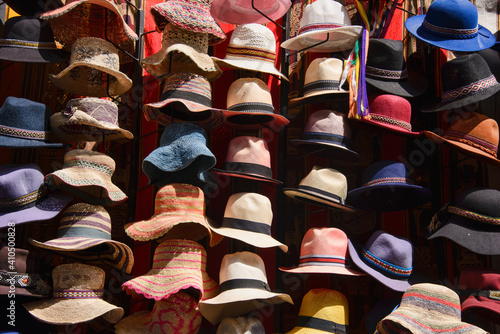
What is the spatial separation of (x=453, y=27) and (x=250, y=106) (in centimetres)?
139

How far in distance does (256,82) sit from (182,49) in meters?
0.50

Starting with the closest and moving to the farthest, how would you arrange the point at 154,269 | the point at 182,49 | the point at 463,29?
1. the point at 154,269
2. the point at 182,49
3. the point at 463,29

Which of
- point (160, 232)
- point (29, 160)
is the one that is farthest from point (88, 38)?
point (160, 232)

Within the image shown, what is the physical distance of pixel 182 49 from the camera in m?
3.20

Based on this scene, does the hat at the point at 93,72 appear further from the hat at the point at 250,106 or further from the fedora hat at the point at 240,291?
the fedora hat at the point at 240,291

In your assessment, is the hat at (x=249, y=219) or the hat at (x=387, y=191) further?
the hat at (x=387, y=191)

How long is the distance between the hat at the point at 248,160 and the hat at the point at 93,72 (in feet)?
2.56

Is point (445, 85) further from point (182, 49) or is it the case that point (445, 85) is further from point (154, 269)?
point (154, 269)

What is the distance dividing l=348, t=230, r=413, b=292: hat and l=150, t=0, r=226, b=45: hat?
1.61 metres

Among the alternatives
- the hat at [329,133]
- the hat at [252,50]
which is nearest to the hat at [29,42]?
the hat at [252,50]

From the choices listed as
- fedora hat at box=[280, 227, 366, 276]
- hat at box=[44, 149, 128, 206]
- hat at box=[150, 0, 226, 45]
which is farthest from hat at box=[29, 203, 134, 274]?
hat at box=[150, 0, 226, 45]

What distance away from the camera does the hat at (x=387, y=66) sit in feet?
11.2

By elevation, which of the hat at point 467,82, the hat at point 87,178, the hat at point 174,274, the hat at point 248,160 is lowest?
the hat at point 174,274

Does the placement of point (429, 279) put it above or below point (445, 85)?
below
